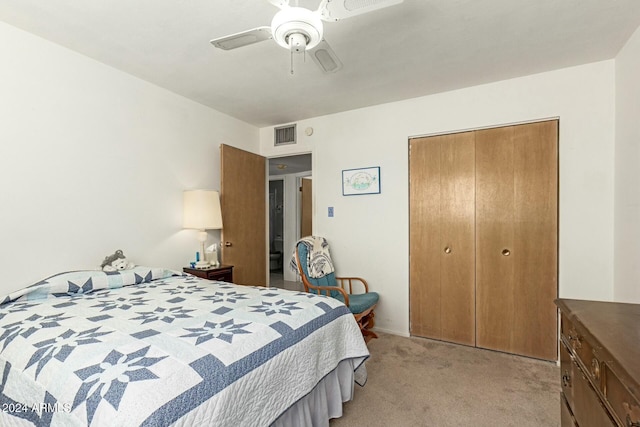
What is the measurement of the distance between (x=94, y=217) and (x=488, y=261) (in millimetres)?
3459

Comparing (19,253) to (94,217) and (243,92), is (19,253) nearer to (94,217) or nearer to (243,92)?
(94,217)

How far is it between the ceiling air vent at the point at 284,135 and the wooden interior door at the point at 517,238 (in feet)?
7.06

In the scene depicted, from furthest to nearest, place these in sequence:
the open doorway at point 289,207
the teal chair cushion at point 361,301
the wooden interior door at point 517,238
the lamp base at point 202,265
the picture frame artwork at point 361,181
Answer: the open doorway at point 289,207
the picture frame artwork at point 361,181
the lamp base at point 202,265
the teal chair cushion at point 361,301
the wooden interior door at point 517,238

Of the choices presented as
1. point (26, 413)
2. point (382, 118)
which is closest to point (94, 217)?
point (26, 413)

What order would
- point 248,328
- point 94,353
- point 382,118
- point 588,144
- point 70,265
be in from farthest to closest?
point 382,118
point 588,144
point 70,265
point 248,328
point 94,353

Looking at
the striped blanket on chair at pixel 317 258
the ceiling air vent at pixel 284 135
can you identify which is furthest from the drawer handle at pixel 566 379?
the ceiling air vent at pixel 284 135

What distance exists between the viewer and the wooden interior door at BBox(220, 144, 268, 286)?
356 cm

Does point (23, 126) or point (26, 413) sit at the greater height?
point (23, 126)

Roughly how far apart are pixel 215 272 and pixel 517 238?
2874 millimetres

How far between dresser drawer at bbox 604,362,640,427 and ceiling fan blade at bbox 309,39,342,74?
5.62 ft

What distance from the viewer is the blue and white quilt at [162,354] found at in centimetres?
99

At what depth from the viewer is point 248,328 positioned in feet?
4.73

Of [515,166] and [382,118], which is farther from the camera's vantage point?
[382,118]

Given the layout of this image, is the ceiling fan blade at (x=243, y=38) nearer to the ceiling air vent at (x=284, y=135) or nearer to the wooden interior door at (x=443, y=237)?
the wooden interior door at (x=443, y=237)
